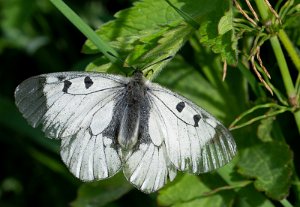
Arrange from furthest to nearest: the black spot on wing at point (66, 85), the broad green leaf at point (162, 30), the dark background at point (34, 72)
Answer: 1. the dark background at point (34, 72)
2. the black spot on wing at point (66, 85)
3. the broad green leaf at point (162, 30)

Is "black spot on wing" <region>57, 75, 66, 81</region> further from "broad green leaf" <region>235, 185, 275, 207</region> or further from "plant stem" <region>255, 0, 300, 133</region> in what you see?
"broad green leaf" <region>235, 185, 275, 207</region>

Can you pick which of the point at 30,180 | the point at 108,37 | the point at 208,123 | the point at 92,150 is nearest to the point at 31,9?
the point at 30,180

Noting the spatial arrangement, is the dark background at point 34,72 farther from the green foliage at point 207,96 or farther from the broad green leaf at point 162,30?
the broad green leaf at point 162,30

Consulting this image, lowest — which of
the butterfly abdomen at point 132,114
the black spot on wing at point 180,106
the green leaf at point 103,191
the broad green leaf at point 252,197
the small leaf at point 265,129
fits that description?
the broad green leaf at point 252,197

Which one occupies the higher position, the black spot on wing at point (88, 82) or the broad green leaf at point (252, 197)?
the black spot on wing at point (88, 82)

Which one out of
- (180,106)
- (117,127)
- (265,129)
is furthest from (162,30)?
(265,129)

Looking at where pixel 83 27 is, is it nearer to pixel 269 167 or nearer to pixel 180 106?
pixel 180 106

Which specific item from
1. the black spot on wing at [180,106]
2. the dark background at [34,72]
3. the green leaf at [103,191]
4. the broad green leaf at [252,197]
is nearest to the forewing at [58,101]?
the black spot on wing at [180,106]

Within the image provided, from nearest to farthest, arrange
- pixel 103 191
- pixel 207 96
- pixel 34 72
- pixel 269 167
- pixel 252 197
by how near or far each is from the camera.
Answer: pixel 269 167
pixel 252 197
pixel 207 96
pixel 103 191
pixel 34 72
